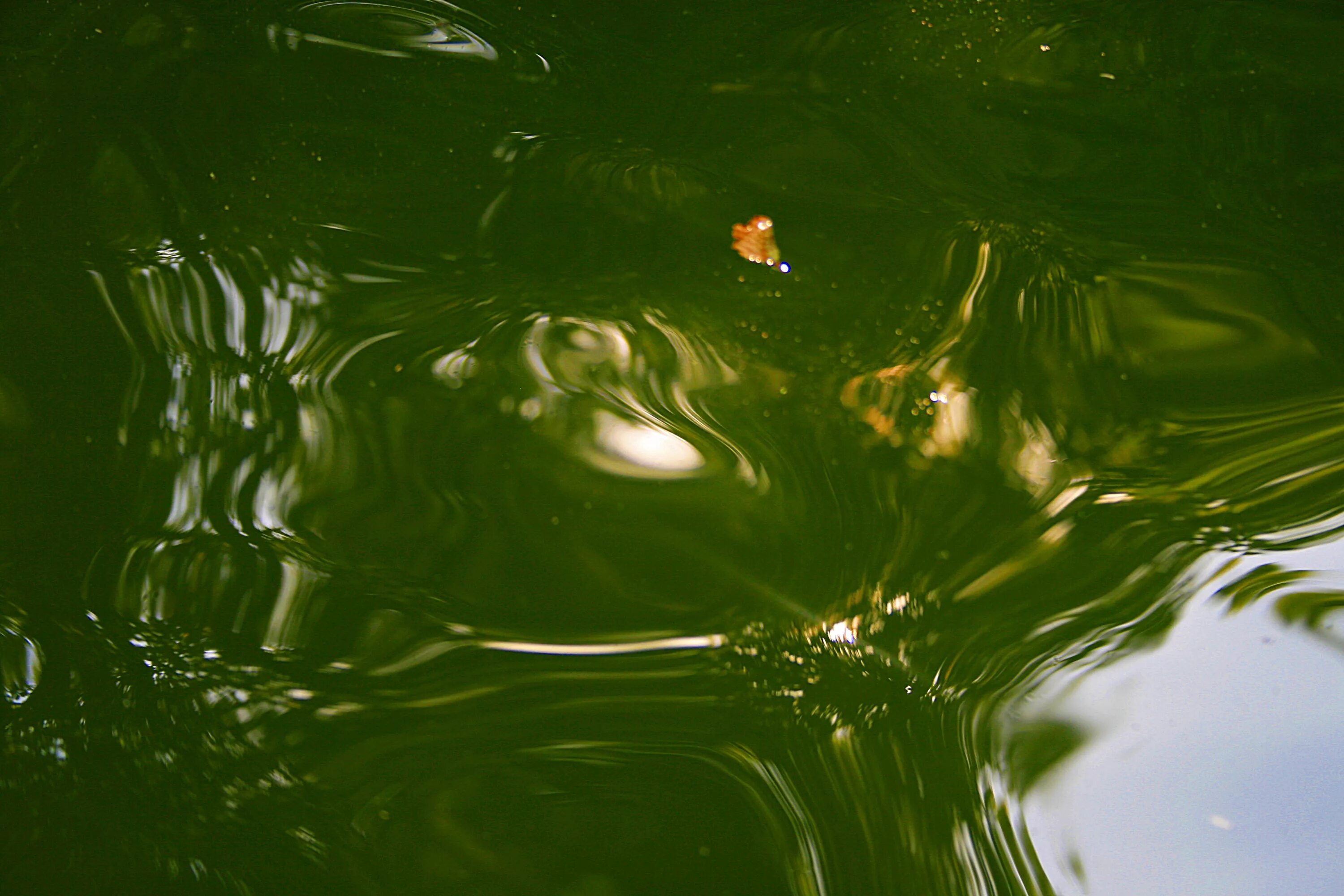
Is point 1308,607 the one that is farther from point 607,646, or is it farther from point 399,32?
point 399,32

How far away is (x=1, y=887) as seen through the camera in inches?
28.4

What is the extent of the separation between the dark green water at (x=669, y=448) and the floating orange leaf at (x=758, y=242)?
0.05 feet

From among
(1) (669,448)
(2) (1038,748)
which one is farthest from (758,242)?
(2) (1038,748)

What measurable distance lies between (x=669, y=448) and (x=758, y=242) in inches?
8.2

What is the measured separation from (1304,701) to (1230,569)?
12 cm

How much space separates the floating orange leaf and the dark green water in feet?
0.05

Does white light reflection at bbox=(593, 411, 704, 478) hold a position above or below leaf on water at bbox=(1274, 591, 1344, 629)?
above

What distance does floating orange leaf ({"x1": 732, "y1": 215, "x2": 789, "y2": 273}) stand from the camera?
801 mm

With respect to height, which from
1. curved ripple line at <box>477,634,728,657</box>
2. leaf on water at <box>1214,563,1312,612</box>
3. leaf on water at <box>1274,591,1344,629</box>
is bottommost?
curved ripple line at <box>477,634,728,657</box>

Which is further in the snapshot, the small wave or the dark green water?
the small wave

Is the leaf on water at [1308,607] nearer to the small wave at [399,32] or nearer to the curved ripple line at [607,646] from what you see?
the curved ripple line at [607,646]

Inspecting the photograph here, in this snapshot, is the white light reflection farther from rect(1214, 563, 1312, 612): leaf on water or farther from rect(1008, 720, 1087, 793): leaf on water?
rect(1214, 563, 1312, 612): leaf on water

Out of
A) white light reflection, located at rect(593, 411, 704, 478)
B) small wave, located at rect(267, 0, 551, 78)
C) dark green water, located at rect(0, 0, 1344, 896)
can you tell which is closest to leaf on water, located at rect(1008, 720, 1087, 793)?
dark green water, located at rect(0, 0, 1344, 896)

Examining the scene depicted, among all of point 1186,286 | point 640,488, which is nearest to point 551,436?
point 640,488
